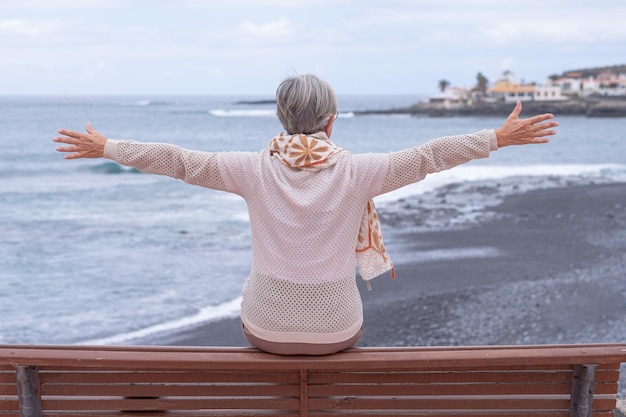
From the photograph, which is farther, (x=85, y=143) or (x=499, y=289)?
(x=499, y=289)

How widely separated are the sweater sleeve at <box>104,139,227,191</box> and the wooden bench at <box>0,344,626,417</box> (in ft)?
1.90

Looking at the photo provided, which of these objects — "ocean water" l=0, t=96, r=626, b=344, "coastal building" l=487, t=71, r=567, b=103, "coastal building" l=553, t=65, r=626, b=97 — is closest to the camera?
"ocean water" l=0, t=96, r=626, b=344

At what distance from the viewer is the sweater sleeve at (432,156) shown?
235cm

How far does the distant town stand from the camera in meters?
89.8

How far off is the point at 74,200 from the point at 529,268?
1609 cm

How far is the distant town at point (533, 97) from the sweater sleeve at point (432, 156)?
3444 inches

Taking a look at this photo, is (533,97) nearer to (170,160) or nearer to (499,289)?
(499,289)

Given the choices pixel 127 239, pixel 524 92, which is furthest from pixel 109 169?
pixel 524 92

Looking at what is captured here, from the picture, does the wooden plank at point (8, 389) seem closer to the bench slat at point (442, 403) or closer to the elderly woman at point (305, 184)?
the elderly woman at point (305, 184)

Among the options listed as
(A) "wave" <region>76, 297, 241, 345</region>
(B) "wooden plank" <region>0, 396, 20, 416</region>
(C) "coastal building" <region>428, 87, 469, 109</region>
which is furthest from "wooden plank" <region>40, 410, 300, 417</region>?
(C) "coastal building" <region>428, 87, 469, 109</region>

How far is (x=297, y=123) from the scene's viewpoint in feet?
7.85

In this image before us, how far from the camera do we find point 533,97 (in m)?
107

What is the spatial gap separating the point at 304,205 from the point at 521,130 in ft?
2.40

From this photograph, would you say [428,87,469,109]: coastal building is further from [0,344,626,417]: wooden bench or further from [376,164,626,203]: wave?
[0,344,626,417]: wooden bench
